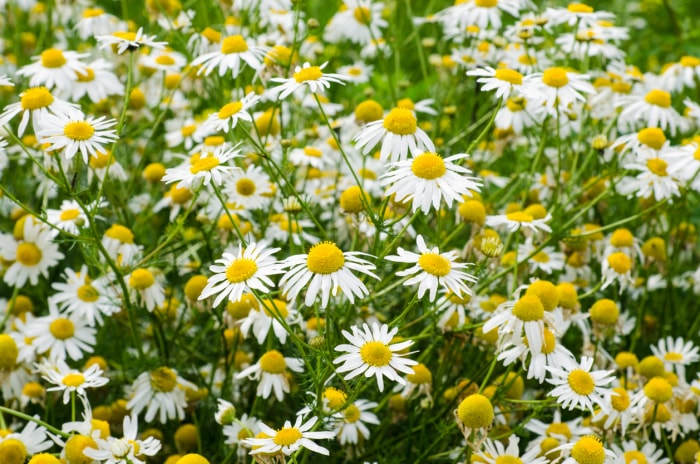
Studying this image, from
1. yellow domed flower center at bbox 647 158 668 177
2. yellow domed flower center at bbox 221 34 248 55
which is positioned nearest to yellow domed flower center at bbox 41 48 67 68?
yellow domed flower center at bbox 221 34 248 55

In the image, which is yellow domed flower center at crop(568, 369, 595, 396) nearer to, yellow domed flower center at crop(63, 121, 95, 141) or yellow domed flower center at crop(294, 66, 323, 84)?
yellow domed flower center at crop(294, 66, 323, 84)

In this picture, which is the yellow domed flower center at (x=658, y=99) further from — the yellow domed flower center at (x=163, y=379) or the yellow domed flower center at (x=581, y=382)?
the yellow domed flower center at (x=163, y=379)

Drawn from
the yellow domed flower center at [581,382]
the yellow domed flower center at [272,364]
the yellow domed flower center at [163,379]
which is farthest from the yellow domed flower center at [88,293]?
the yellow domed flower center at [581,382]

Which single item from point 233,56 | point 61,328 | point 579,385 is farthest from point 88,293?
point 579,385

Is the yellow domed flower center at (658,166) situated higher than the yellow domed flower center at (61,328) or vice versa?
the yellow domed flower center at (658,166)

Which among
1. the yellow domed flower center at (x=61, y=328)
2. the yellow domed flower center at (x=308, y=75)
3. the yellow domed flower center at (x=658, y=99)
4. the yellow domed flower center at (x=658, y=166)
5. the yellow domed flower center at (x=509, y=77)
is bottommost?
the yellow domed flower center at (x=61, y=328)

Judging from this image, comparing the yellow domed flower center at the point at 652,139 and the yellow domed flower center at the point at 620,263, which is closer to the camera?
the yellow domed flower center at the point at 620,263
